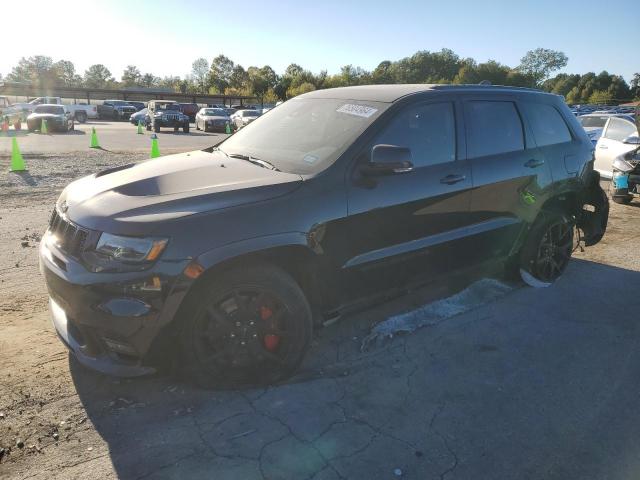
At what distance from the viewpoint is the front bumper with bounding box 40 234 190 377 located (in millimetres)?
2633

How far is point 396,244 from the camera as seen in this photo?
3514 millimetres

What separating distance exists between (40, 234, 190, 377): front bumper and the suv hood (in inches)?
10.2

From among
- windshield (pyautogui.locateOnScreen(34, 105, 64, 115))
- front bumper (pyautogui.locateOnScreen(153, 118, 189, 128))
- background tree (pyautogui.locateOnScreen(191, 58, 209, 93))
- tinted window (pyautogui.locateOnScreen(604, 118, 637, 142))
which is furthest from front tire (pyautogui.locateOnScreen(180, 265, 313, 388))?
background tree (pyautogui.locateOnScreen(191, 58, 209, 93))

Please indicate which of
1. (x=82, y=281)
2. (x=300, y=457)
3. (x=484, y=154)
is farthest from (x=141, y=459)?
(x=484, y=154)

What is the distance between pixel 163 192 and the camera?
9.91ft

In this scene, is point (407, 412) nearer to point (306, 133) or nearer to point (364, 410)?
point (364, 410)

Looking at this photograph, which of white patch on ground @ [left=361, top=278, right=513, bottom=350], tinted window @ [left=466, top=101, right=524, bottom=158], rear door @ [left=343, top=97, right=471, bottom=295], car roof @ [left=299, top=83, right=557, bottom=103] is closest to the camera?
rear door @ [left=343, top=97, right=471, bottom=295]

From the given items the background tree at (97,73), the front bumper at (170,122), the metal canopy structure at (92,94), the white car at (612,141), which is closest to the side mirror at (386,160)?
the white car at (612,141)

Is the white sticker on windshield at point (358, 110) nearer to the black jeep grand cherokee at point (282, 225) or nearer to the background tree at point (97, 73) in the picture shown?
the black jeep grand cherokee at point (282, 225)

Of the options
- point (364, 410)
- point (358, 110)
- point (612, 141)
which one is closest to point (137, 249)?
point (364, 410)

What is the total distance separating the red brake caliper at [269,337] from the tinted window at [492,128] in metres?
2.15

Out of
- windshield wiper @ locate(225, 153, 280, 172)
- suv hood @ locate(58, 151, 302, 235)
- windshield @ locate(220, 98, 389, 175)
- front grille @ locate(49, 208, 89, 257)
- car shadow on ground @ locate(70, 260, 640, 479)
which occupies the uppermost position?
windshield @ locate(220, 98, 389, 175)

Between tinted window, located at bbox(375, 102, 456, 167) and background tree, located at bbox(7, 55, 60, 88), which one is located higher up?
background tree, located at bbox(7, 55, 60, 88)

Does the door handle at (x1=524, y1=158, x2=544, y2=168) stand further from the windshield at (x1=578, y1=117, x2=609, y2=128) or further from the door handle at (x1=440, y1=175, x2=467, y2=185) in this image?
the windshield at (x1=578, y1=117, x2=609, y2=128)
